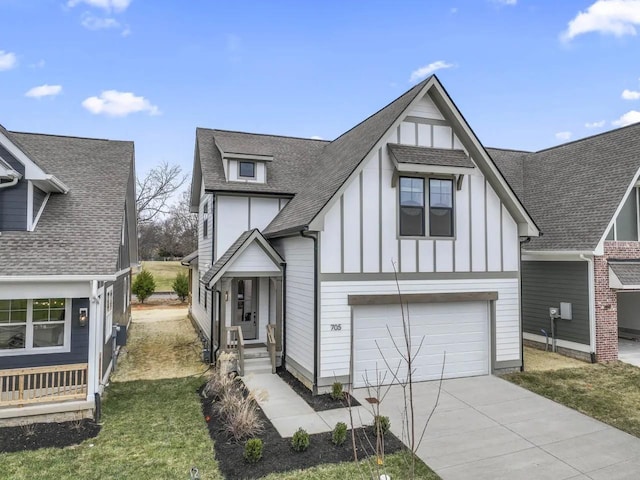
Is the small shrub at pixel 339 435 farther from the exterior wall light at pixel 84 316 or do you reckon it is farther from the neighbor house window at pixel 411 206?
the exterior wall light at pixel 84 316

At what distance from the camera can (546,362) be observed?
12.5m

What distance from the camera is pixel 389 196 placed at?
10.4 m

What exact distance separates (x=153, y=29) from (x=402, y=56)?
12.0m

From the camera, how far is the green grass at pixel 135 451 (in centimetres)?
603

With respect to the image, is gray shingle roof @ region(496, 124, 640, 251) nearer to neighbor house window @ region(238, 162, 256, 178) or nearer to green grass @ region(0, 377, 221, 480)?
neighbor house window @ region(238, 162, 256, 178)

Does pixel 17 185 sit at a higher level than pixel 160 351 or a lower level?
higher

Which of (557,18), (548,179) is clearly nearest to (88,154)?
(548,179)

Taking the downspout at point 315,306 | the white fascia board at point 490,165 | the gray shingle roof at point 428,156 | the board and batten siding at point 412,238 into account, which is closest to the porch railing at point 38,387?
the downspout at point 315,306

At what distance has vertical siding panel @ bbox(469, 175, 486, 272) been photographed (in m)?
11.0

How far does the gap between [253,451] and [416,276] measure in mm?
5965

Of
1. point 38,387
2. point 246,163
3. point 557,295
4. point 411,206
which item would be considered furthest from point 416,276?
point 38,387

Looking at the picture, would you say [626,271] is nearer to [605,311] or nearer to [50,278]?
[605,311]

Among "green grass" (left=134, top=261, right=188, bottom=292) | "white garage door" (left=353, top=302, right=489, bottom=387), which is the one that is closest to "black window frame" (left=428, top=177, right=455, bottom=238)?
"white garage door" (left=353, top=302, right=489, bottom=387)

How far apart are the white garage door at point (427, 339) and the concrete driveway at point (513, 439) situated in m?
0.77
